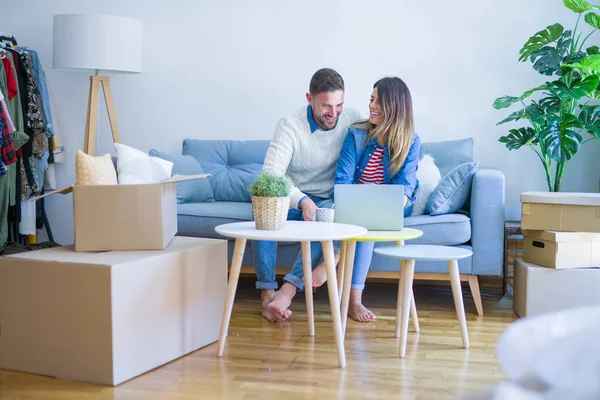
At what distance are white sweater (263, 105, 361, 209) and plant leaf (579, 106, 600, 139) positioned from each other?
3.45ft

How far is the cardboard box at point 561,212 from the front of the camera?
281 centimetres

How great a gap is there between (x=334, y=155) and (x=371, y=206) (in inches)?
23.6

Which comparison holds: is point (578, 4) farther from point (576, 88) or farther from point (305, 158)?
point (305, 158)

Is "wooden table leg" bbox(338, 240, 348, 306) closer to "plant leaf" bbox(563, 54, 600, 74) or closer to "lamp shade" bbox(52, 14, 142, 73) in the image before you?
"plant leaf" bbox(563, 54, 600, 74)

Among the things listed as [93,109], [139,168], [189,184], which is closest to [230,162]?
[189,184]

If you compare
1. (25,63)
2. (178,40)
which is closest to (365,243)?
(178,40)

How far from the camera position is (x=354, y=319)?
2918 mm

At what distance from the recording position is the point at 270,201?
2.28 metres

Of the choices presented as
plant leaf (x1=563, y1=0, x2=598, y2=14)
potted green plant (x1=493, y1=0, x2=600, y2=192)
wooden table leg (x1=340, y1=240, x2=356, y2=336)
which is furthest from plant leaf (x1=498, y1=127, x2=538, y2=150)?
wooden table leg (x1=340, y1=240, x2=356, y2=336)

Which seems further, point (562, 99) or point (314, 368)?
point (562, 99)

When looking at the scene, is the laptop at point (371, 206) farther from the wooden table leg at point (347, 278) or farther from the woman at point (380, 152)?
the woman at point (380, 152)

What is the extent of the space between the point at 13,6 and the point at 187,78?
128 cm

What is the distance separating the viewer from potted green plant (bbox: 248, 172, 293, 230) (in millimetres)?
2277

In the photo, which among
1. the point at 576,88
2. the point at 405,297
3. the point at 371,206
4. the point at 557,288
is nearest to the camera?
the point at 405,297
